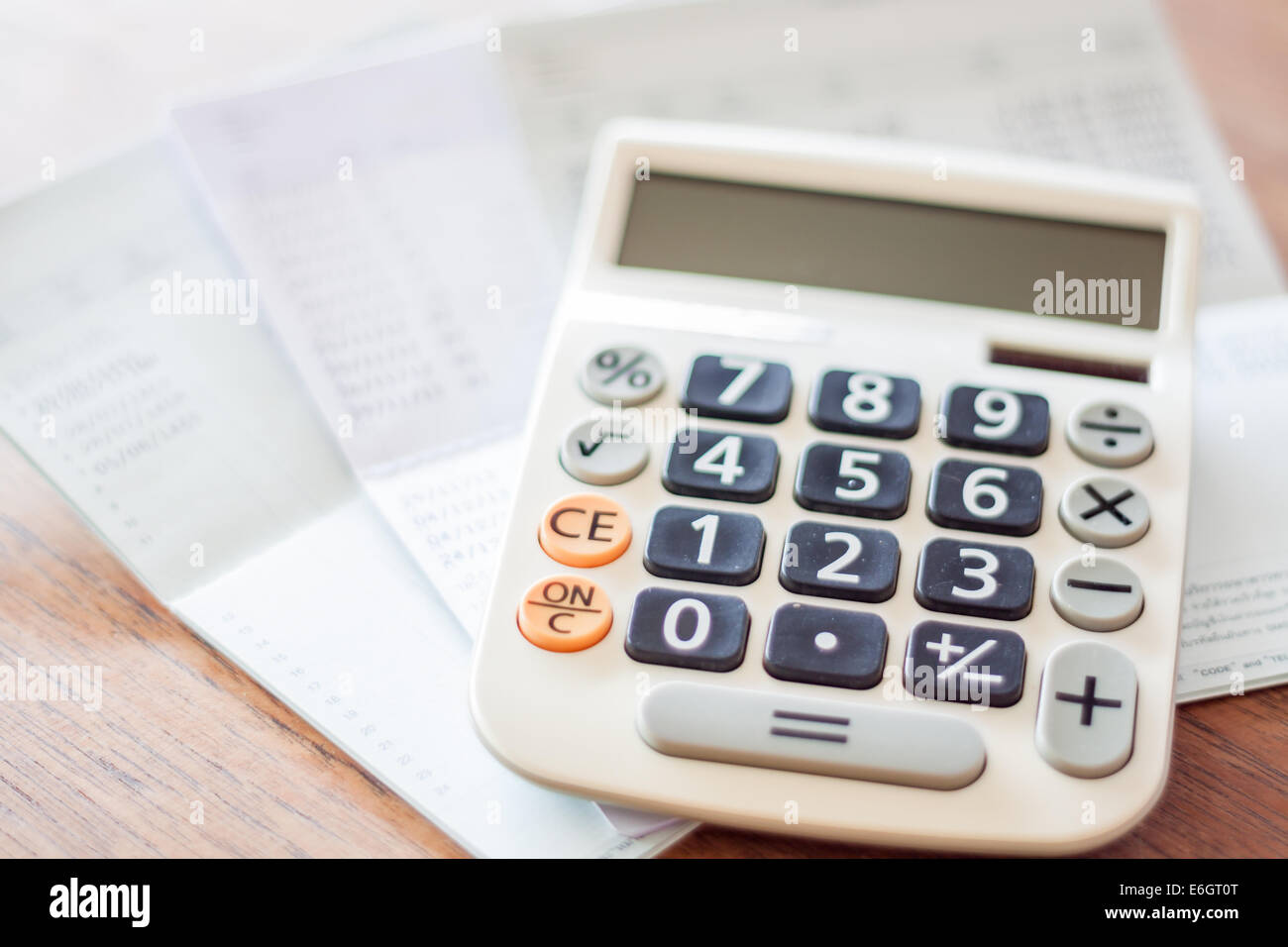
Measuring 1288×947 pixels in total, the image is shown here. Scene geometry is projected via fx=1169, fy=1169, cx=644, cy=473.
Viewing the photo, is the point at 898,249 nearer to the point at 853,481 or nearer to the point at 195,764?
the point at 853,481

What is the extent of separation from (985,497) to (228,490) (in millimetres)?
284

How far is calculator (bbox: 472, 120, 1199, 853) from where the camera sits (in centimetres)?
35

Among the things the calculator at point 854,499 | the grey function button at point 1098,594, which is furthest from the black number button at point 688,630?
the grey function button at point 1098,594

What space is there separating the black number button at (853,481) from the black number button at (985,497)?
0.04ft

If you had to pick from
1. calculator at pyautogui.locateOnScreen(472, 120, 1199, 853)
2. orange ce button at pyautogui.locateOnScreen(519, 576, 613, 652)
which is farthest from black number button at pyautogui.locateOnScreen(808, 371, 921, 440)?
orange ce button at pyautogui.locateOnScreen(519, 576, 613, 652)

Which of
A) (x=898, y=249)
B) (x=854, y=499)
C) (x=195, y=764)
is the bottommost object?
(x=195, y=764)

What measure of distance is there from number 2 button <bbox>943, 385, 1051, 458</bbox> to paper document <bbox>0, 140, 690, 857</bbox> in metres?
0.17

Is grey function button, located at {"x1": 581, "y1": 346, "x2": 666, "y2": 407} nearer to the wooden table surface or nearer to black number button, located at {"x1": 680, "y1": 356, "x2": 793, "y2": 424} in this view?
black number button, located at {"x1": 680, "y1": 356, "x2": 793, "y2": 424}

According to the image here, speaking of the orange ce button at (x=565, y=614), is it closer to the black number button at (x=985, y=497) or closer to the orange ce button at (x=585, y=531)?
the orange ce button at (x=585, y=531)

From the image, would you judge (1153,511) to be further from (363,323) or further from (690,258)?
(363,323)

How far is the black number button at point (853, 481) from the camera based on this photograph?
15.7 inches

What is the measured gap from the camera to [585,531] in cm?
39

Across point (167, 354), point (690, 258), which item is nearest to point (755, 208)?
point (690, 258)

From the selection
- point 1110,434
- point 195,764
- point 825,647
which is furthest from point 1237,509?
point 195,764
